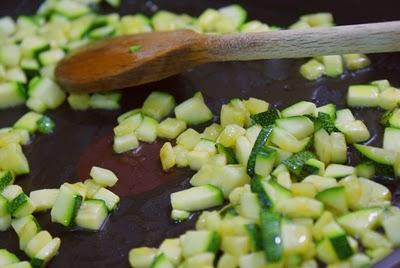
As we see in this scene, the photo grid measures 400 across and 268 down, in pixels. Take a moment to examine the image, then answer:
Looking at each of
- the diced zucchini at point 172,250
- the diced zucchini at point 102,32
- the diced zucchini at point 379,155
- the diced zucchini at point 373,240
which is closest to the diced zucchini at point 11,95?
the diced zucchini at point 102,32

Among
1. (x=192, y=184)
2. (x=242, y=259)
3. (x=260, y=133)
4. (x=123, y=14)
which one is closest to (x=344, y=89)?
(x=260, y=133)

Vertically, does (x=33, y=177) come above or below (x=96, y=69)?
→ below

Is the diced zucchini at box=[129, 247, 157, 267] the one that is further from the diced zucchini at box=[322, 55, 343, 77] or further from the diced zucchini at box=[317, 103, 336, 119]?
the diced zucchini at box=[322, 55, 343, 77]

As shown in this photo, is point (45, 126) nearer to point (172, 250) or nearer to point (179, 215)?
point (179, 215)

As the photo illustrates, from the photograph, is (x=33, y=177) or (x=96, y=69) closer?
(x=33, y=177)

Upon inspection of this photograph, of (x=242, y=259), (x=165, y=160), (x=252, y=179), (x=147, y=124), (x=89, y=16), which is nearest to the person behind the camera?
(x=242, y=259)

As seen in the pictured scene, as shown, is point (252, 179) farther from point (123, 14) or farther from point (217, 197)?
point (123, 14)
